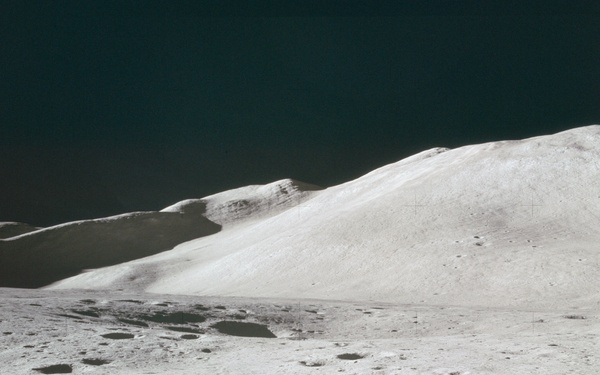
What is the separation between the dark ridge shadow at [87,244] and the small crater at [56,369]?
1905 centimetres

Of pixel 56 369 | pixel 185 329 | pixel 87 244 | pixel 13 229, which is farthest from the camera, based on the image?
pixel 13 229

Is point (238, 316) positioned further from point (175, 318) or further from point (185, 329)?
point (185, 329)

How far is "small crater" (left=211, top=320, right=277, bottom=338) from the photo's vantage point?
23.8 ft

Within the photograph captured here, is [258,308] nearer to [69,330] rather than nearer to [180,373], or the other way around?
[69,330]

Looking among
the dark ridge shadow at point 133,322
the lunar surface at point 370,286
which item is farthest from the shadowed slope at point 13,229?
the dark ridge shadow at point 133,322

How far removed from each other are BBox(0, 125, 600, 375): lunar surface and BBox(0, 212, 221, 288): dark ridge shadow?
91mm

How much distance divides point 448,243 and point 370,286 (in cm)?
210

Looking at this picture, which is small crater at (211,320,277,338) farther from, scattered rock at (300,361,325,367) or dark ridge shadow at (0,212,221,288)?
dark ridge shadow at (0,212,221,288)

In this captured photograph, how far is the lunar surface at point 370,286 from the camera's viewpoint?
5.18 meters

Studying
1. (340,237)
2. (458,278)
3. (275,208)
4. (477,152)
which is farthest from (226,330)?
(275,208)

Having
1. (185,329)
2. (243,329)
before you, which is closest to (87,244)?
(243,329)

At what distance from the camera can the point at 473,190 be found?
49.6 ft

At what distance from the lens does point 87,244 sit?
25.0 metres

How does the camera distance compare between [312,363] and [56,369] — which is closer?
[56,369]
